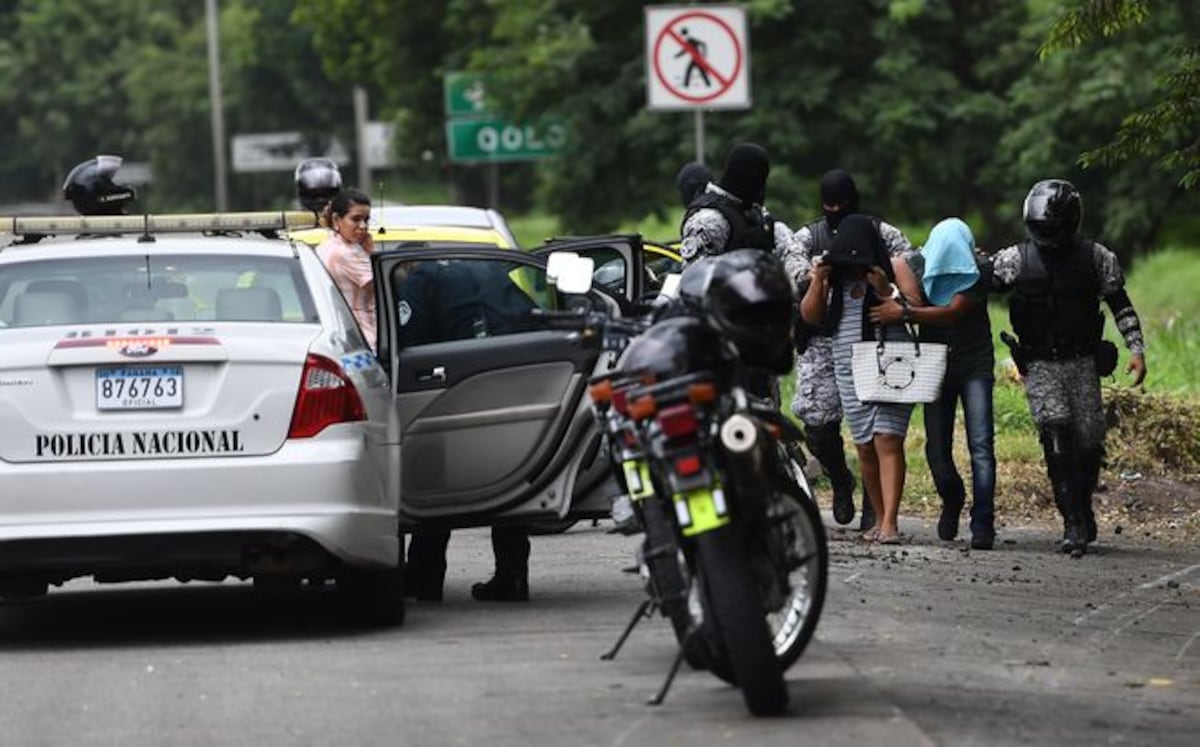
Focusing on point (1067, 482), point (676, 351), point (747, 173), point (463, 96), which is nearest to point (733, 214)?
point (747, 173)

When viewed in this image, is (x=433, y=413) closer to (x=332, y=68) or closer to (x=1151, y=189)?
(x=1151, y=189)

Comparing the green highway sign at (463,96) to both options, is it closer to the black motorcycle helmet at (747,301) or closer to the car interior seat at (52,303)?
the car interior seat at (52,303)

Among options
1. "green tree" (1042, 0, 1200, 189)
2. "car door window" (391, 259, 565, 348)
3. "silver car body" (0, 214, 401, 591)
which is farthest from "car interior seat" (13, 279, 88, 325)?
"green tree" (1042, 0, 1200, 189)

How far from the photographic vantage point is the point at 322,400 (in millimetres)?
10977

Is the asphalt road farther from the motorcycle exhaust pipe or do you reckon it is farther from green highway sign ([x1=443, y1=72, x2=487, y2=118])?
green highway sign ([x1=443, y1=72, x2=487, y2=118])

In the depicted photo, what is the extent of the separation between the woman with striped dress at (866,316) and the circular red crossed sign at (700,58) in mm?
6142

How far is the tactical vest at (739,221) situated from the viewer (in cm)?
1373

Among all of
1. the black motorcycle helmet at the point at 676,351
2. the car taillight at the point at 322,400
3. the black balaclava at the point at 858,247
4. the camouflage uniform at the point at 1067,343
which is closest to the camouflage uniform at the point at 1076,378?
the camouflage uniform at the point at 1067,343

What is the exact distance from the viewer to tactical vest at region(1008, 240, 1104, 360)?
14.4m

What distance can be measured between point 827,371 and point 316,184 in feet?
11.7

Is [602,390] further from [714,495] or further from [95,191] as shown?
[95,191]

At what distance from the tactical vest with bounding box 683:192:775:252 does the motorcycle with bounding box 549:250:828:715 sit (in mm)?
3880

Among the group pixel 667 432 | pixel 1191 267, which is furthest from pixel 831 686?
pixel 1191 267

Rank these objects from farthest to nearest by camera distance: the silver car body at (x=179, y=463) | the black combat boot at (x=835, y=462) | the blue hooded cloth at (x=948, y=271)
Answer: the black combat boot at (x=835, y=462)
the blue hooded cloth at (x=948, y=271)
the silver car body at (x=179, y=463)
